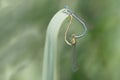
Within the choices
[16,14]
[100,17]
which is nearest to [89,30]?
[100,17]

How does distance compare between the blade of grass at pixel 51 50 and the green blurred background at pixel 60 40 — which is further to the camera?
the green blurred background at pixel 60 40

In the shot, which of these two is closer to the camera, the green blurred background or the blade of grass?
the blade of grass

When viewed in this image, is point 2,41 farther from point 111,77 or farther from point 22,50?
point 111,77

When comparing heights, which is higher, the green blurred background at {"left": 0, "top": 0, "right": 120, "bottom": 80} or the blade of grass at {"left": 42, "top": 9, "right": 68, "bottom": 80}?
the green blurred background at {"left": 0, "top": 0, "right": 120, "bottom": 80}

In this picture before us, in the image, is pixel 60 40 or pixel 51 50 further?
pixel 60 40

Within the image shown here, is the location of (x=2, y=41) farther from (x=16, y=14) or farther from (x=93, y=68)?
(x=93, y=68)

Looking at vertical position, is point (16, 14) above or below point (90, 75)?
above

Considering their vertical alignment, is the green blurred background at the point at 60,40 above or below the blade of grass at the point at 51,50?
above
